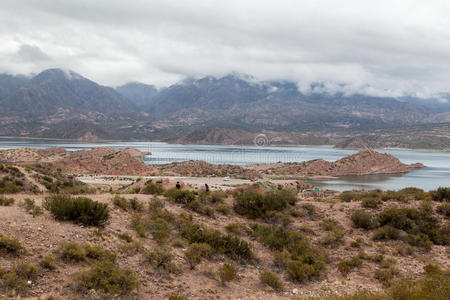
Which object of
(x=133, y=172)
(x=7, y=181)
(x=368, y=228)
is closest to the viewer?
(x=368, y=228)

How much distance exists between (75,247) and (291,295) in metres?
6.34

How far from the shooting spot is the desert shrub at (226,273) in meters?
9.95

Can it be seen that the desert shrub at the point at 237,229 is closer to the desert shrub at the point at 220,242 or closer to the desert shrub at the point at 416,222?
the desert shrub at the point at 220,242

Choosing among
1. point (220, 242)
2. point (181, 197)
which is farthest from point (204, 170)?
point (220, 242)

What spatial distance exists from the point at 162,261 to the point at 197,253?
4.92 ft

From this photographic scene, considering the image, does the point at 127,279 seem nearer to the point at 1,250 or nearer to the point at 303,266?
the point at 1,250

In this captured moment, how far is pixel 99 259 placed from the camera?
369 inches

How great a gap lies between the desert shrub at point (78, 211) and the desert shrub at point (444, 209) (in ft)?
55.4

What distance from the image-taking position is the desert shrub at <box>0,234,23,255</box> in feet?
27.7

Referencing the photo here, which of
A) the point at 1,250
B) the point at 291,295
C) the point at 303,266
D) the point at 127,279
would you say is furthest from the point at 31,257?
the point at 303,266

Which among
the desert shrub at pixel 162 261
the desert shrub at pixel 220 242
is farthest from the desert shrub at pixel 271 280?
the desert shrub at pixel 162 261

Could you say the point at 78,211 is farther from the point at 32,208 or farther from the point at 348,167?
the point at 348,167

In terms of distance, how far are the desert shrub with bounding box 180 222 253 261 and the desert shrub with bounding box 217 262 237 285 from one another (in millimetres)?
1507

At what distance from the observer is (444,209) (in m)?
17.7
